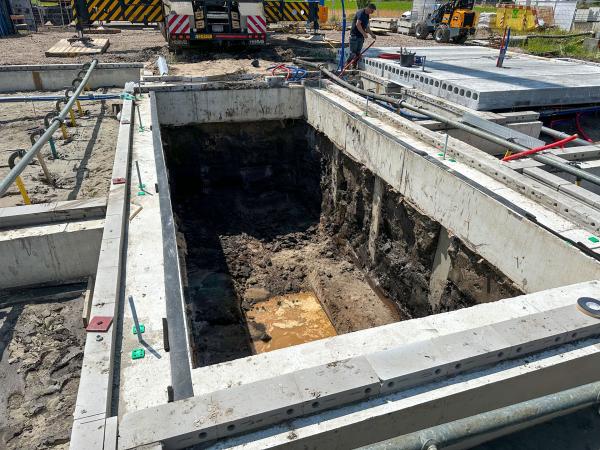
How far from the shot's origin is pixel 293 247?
8531 mm

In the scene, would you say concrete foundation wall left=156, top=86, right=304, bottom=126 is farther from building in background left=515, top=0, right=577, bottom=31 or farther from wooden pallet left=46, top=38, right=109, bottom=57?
building in background left=515, top=0, right=577, bottom=31

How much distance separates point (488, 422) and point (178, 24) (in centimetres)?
1270

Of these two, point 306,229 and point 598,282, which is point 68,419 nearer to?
point 598,282

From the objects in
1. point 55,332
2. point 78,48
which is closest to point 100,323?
point 55,332

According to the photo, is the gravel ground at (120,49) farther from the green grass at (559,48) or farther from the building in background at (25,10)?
the green grass at (559,48)

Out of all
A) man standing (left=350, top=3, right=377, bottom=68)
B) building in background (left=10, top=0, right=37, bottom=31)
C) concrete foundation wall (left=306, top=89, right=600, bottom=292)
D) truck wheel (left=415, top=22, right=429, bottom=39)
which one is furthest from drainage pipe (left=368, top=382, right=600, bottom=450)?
building in background (left=10, top=0, right=37, bottom=31)

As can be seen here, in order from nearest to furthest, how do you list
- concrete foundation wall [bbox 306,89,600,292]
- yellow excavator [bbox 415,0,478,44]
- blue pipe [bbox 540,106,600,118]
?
concrete foundation wall [bbox 306,89,600,292] → blue pipe [bbox 540,106,600,118] → yellow excavator [bbox 415,0,478,44]

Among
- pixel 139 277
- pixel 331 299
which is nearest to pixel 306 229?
pixel 331 299

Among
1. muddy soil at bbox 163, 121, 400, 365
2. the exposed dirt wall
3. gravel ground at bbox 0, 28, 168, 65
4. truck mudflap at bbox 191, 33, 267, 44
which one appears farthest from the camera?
gravel ground at bbox 0, 28, 168, 65

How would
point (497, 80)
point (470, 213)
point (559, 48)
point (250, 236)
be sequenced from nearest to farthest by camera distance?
point (470, 213)
point (497, 80)
point (250, 236)
point (559, 48)

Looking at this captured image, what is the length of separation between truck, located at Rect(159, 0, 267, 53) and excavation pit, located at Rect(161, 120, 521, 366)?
479cm

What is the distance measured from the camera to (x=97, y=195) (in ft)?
18.2

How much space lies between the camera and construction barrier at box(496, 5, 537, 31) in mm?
24375

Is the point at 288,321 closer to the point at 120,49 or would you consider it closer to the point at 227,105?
the point at 227,105
